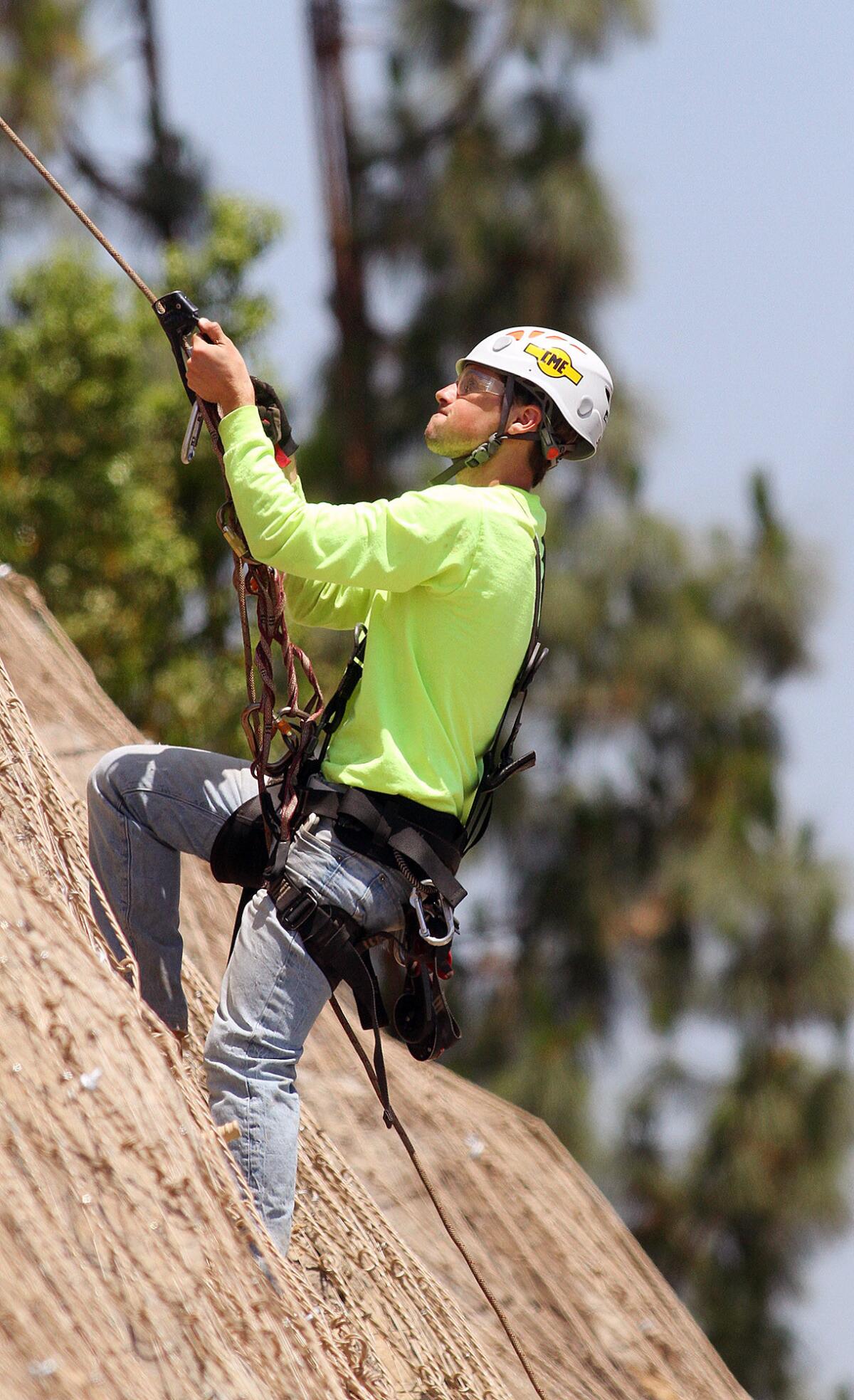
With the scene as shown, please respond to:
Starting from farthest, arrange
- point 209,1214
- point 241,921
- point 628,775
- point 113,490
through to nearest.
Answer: point 628,775 → point 113,490 → point 241,921 → point 209,1214

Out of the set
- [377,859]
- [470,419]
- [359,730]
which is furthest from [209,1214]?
[470,419]

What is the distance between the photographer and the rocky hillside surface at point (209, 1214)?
7.16 feet

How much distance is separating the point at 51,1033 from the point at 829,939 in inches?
316

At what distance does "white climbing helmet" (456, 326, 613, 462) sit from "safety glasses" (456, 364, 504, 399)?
0.04 feet

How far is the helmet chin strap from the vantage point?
2.91 meters

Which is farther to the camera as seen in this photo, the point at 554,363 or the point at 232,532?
the point at 554,363

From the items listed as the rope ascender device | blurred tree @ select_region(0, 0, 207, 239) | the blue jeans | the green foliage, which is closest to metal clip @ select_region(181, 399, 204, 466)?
the rope ascender device

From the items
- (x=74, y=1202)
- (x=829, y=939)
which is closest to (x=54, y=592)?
(x=829, y=939)

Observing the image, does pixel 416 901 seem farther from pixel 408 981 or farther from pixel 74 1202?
pixel 74 1202

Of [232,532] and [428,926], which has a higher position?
[232,532]

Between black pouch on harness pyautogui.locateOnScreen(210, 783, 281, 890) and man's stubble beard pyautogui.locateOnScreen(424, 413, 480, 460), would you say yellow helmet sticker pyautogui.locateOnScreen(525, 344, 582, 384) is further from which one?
black pouch on harness pyautogui.locateOnScreen(210, 783, 281, 890)

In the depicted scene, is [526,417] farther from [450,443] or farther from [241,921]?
[241,921]

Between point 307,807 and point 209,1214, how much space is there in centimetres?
70

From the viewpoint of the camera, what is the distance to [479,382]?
117 inches
